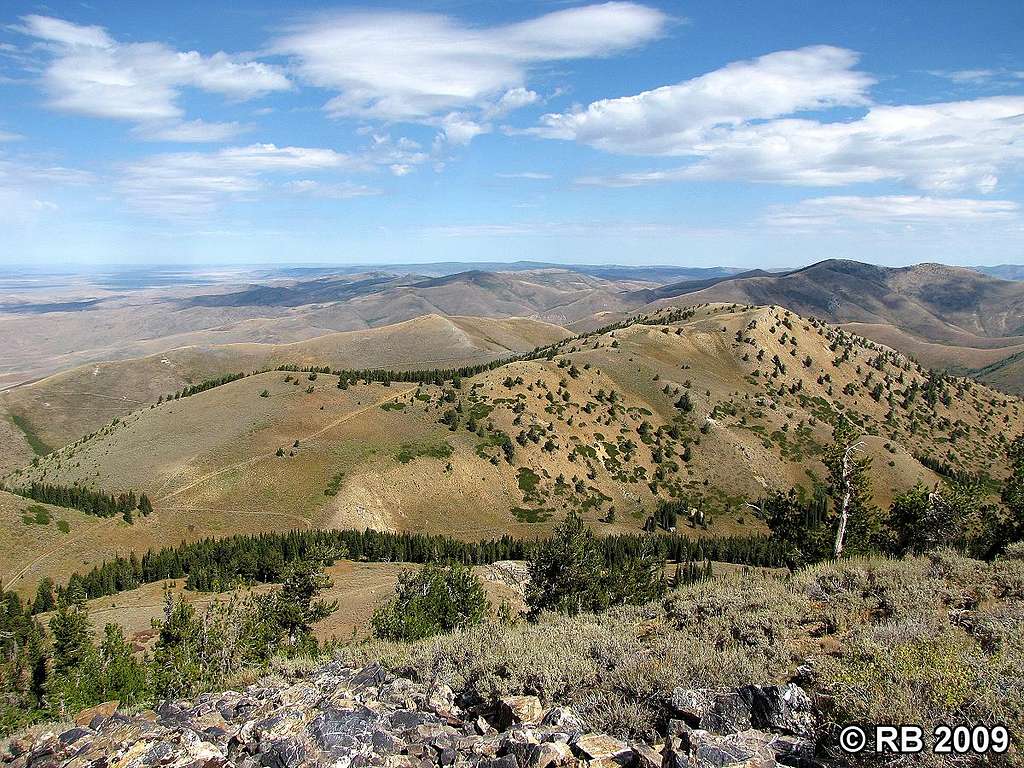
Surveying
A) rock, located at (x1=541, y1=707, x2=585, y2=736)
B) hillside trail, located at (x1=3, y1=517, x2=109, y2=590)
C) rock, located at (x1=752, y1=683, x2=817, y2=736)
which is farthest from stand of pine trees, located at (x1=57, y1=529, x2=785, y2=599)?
rock, located at (x1=752, y1=683, x2=817, y2=736)

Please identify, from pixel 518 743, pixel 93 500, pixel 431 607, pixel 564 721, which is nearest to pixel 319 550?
pixel 431 607

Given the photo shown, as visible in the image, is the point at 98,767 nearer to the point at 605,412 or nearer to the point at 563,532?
the point at 563,532

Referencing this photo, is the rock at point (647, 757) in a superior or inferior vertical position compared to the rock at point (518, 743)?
superior

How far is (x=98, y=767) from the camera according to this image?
1116 centimetres

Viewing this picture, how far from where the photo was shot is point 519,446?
119875 mm

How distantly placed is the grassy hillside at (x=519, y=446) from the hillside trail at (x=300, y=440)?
460mm

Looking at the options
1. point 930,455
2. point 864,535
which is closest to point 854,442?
point 864,535

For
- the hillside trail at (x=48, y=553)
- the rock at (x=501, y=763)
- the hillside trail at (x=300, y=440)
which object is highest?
the rock at (x=501, y=763)

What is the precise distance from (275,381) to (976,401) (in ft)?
728

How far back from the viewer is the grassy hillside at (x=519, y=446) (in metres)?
95.7

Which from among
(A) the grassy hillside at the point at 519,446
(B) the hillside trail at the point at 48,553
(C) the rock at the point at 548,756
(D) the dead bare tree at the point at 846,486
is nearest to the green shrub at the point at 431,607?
(C) the rock at the point at 548,756

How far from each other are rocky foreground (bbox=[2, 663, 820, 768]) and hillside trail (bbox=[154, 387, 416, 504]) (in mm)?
89716

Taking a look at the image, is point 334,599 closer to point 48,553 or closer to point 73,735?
point 48,553

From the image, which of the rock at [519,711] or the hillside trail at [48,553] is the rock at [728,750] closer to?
the rock at [519,711]
